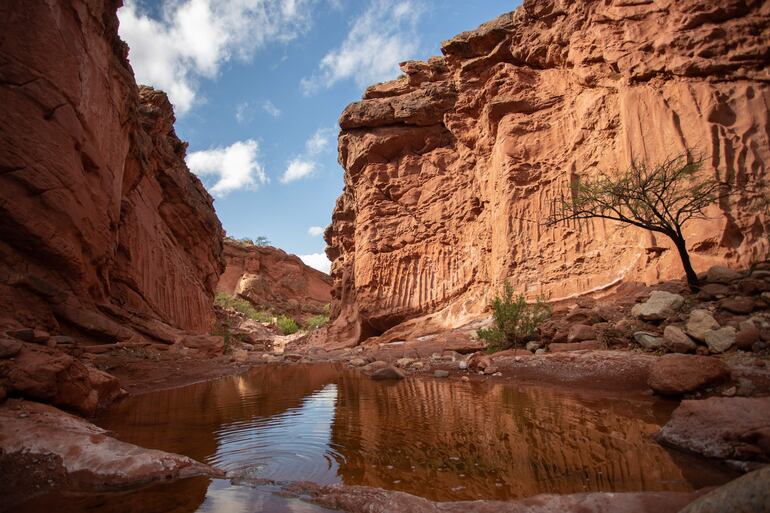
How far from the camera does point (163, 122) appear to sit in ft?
68.2

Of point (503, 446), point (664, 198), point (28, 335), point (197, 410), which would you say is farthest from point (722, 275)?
point (28, 335)

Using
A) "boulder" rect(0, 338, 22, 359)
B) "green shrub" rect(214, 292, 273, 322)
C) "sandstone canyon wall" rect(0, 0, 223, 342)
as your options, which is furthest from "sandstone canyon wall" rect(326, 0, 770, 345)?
"green shrub" rect(214, 292, 273, 322)

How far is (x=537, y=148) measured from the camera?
18.0m

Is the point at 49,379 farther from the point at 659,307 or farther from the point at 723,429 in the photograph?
the point at 659,307

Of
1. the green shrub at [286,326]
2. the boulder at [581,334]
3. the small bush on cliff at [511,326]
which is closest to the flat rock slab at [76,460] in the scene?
the boulder at [581,334]

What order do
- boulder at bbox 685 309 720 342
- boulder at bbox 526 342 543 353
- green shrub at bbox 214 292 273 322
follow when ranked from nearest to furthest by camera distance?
1. boulder at bbox 685 309 720 342
2. boulder at bbox 526 342 543 353
3. green shrub at bbox 214 292 273 322

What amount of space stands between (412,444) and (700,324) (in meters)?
6.19

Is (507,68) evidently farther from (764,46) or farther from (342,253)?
(342,253)

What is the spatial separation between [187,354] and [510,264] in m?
12.7

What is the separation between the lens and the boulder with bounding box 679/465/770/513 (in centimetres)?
167

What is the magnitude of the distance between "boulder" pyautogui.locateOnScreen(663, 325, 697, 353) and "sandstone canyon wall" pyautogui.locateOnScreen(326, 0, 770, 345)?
5538 millimetres

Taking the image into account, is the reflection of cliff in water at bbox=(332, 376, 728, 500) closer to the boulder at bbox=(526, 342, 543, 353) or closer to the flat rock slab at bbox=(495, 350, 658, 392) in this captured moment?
the flat rock slab at bbox=(495, 350, 658, 392)

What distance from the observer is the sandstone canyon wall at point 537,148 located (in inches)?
514

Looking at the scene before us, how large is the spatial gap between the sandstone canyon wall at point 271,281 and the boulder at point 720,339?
46729mm
